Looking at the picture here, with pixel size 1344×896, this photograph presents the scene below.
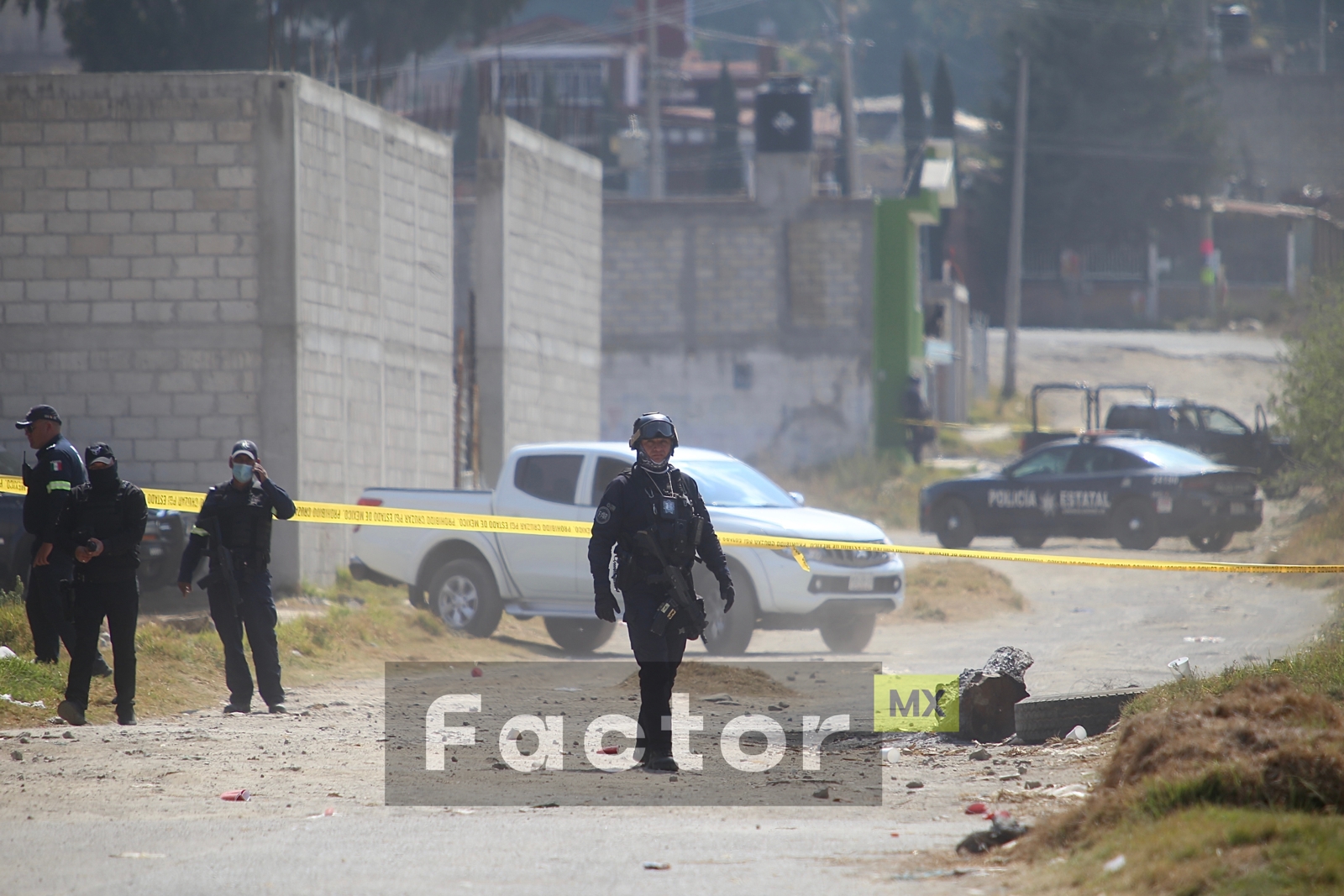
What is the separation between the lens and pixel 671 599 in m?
7.59

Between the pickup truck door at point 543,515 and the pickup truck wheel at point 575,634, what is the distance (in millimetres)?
611

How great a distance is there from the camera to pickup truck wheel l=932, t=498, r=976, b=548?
2091 centimetres

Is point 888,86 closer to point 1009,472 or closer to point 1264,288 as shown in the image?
point 1264,288

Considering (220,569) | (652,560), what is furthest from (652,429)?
(220,569)

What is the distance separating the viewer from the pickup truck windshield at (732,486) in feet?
43.0

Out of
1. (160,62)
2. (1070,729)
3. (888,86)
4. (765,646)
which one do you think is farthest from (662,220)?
(888,86)

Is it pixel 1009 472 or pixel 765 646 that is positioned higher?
pixel 1009 472

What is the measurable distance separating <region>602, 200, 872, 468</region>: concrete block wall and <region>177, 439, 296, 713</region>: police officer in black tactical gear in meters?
22.1

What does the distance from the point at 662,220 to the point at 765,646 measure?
1926 cm

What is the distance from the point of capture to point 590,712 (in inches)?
377

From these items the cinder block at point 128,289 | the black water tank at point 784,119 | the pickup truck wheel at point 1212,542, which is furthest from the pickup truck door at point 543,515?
the black water tank at point 784,119

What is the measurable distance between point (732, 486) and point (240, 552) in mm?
5057

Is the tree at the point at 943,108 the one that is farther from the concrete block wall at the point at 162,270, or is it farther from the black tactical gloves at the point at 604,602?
the black tactical gloves at the point at 604,602

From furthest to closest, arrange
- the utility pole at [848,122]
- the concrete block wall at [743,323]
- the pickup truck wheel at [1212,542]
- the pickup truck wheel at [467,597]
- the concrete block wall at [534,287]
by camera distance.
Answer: the utility pole at [848,122] → the concrete block wall at [743,323] → the pickup truck wheel at [1212,542] → the concrete block wall at [534,287] → the pickup truck wheel at [467,597]
